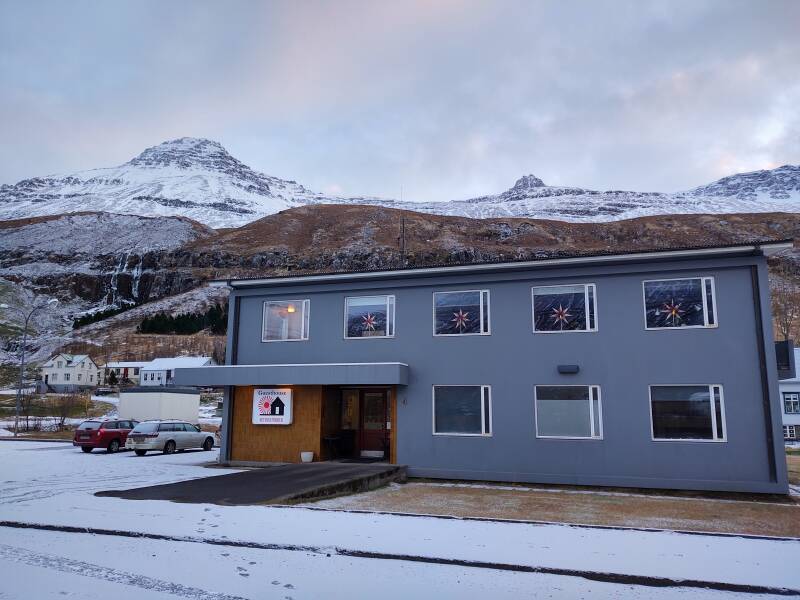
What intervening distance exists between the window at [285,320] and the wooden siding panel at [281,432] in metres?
1.60

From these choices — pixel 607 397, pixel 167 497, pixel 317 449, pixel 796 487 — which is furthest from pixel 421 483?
pixel 796 487

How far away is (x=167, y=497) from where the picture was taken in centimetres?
1111

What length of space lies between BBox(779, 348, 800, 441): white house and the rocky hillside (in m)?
65.9

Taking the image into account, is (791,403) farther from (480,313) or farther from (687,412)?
(480,313)

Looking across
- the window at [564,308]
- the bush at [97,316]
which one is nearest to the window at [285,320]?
the window at [564,308]

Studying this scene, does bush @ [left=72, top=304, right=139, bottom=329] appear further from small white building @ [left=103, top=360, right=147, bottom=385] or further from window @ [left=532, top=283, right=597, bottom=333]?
window @ [left=532, top=283, right=597, bottom=333]

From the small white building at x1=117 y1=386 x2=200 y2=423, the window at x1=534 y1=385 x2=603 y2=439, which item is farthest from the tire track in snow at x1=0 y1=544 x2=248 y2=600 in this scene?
the small white building at x1=117 y1=386 x2=200 y2=423

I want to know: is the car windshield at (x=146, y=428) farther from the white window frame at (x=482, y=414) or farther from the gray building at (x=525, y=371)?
the white window frame at (x=482, y=414)

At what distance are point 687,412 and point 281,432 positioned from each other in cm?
1083

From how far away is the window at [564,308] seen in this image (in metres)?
15.1

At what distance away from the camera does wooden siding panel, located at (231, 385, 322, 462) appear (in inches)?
681

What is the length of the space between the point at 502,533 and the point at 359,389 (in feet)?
32.8

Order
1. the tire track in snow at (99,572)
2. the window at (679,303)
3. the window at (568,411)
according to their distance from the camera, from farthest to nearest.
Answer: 1. the window at (568,411)
2. the window at (679,303)
3. the tire track in snow at (99,572)

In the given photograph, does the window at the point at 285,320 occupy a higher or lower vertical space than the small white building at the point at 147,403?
higher
